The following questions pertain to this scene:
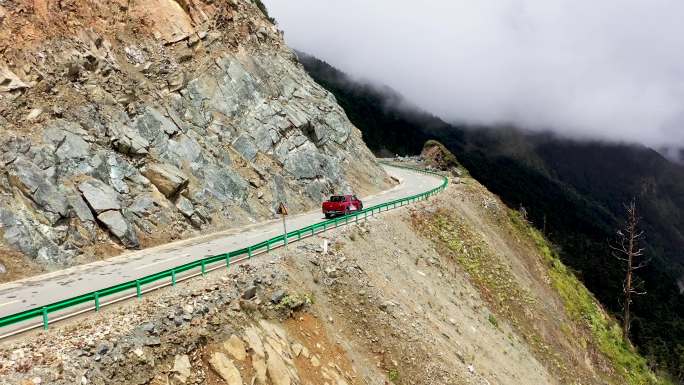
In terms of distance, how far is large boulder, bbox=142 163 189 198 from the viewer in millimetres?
28297

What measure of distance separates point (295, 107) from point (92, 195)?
2337 centimetres

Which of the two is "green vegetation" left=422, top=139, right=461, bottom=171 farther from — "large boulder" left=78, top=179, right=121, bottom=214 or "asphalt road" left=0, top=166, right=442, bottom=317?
"large boulder" left=78, top=179, right=121, bottom=214

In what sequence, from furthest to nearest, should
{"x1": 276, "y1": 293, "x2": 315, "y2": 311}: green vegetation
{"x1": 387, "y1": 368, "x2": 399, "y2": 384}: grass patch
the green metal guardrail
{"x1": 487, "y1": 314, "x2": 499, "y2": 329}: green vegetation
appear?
1. {"x1": 487, "y1": 314, "x2": 499, "y2": 329}: green vegetation
2. {"x1": 387, "y1": 368, "x2": 399, "y2": 384}: grass patch
3. {"x1": 276, "y1": 293, "x2": 315, "y2": 311}: green vegetation
4. the green metal guardrail

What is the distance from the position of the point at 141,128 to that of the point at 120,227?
7.95 m

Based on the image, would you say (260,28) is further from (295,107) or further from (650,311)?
(650,311)

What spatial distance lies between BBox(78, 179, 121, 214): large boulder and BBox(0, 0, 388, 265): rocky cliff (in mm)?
→ 61

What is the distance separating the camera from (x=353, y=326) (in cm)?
1859

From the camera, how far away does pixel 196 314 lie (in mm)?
14320

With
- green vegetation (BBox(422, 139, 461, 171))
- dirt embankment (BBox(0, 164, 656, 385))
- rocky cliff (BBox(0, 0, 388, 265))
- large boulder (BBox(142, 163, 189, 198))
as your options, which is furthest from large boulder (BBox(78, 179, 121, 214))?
green vegetation (BBox(422, 139, 461, 171))

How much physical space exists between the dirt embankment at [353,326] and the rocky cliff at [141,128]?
9.49 metres

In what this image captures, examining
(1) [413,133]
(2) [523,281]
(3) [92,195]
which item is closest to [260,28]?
(3) [92,195]

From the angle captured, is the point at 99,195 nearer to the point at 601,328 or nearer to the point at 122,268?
the point at 122,268

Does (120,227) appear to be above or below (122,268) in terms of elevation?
below

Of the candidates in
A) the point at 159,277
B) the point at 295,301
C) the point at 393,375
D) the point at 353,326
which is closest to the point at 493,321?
the point at 393,375
